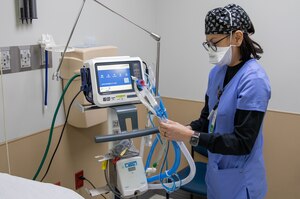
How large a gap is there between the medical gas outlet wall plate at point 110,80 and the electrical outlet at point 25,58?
42 centimetres

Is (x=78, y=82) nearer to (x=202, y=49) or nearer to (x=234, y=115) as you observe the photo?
(x=234, y=115)

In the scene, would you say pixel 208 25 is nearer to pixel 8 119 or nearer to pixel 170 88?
pixel 8 119

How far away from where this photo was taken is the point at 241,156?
156 centimetres

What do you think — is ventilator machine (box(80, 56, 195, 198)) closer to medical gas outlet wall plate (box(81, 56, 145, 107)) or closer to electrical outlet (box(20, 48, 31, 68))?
medical gas outlet wall plate (box(81, 56, 145, 107))

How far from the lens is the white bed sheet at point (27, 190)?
1.03 meters

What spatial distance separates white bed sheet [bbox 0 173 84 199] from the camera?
40.5 inches

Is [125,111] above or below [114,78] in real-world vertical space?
below

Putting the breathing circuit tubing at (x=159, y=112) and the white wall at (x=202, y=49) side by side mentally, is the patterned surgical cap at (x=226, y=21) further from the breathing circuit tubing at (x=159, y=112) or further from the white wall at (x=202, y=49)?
the white wall at (x=202, y=49)

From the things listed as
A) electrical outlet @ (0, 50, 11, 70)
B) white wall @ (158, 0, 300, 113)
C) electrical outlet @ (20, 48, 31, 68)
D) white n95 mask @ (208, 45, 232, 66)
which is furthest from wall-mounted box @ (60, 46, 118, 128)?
white wall @ (158, 0, 300, 113)

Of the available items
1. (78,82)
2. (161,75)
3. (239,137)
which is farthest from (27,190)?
(161,75)

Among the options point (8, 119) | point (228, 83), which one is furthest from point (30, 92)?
point (228, 83)

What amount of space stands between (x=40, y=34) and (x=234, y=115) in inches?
45.2

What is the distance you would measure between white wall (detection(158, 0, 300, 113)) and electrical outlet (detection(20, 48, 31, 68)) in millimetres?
1341

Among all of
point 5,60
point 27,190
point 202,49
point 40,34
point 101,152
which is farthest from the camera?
point 202,49
